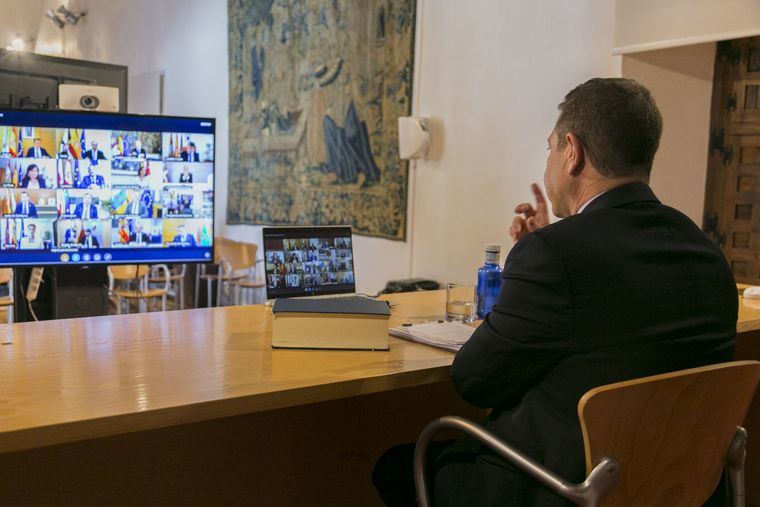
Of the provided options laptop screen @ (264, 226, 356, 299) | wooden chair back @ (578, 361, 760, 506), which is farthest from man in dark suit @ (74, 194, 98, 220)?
wooden chair back @ (578, 361, 760, 506)

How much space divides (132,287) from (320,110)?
8.38ft

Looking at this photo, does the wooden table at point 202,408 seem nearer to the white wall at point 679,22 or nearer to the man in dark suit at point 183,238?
the man in dark suit at point 183,238

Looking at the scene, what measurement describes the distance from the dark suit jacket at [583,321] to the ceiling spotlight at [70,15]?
11.0 m

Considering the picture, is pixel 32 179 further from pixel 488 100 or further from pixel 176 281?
pixel 176 281

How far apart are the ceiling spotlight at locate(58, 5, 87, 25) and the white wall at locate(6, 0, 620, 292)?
728cm

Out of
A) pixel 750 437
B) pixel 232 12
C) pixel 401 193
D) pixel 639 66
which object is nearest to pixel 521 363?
pixel 750 437

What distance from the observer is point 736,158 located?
389cm

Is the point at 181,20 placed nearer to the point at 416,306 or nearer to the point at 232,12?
the point at 232,12

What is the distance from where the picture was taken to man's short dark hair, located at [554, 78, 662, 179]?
1495mm

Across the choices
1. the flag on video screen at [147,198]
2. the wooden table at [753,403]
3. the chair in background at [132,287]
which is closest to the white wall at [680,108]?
the wooden table at [753,403]

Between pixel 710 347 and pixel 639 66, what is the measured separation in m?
2.80

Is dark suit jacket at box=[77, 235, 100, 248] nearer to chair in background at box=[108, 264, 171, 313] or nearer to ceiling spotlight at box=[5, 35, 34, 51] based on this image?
chair in background at box=[108, 264, 171, 313]

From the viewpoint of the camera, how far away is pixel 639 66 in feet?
12.7

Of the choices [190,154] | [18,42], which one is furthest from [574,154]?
[18,42]
